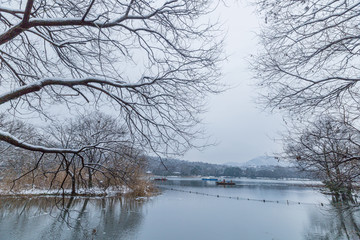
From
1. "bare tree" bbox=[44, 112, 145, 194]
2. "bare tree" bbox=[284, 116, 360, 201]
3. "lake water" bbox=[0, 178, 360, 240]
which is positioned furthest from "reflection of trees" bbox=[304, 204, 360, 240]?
"bare tree" bbox=[44, 112, 145, 194]

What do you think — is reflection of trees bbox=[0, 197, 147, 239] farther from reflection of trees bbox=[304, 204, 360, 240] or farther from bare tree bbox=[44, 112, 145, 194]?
reflection of trees bbox=[304, 204, 360, 240]

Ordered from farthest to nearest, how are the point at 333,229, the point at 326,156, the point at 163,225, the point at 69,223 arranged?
the point at 333,229 < the point at 163,225 < the point at 69,223 < the point at 326,156

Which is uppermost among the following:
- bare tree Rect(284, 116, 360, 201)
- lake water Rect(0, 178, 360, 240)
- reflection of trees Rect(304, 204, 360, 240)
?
bare tree Rect(284, 116, 360, 201)

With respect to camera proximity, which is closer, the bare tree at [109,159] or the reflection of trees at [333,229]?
the bare tree at [109,159]

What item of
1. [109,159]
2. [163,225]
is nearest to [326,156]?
[109,159]

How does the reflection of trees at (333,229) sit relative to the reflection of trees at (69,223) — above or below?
below

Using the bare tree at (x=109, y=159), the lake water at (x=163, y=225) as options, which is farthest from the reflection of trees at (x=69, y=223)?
the bare tree at (x=109, y=159)

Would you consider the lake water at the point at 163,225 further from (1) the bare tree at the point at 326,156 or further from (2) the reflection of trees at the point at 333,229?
(1) the bare tree at the point at 326,156

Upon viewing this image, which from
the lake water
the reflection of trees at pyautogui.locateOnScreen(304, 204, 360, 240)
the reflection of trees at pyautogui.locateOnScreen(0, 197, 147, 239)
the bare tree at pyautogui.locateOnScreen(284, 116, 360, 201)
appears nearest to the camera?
the bare tree at pyautogui.locateOnScreen(284, 116, 360, 201)

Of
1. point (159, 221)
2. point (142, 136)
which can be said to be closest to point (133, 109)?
point (142, 136)

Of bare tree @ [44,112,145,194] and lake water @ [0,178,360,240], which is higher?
bare tree @ [44,112,145,194]

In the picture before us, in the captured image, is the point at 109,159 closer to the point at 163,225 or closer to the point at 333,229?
the point at 163,225

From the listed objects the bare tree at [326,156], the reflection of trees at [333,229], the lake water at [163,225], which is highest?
the bare tree at [326,156]

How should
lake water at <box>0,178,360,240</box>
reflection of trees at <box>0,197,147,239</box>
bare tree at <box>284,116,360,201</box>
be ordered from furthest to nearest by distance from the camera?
1. lake water at <box>0,178,360,240</box>
2. reflection of trees at <box>0,197,147,239</box>
3. bare tree at <box>284,116,360,201</box>
